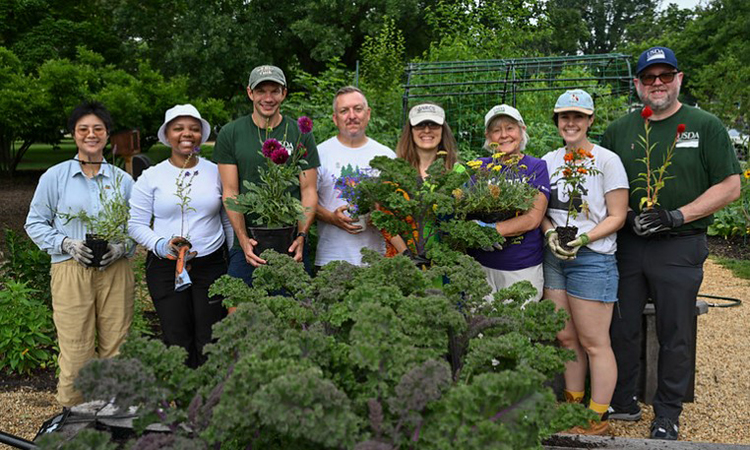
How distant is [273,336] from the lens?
5.98ft

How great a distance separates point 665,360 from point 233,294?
233 centimetres

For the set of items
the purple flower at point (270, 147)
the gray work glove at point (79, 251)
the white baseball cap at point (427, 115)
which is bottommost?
the gray work glove at point (79, 251)

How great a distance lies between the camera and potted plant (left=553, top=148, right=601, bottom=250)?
2969 millimetres

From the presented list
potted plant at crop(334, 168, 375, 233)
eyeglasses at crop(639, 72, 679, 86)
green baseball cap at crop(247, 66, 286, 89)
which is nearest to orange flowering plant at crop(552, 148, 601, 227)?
eyeglasses at crop(639, 72, 679, 86)

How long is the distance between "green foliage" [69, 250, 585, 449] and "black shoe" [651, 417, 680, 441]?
1.54 m

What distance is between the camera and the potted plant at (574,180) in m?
2.97

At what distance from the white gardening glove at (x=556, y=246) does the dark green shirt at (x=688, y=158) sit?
0.48 m

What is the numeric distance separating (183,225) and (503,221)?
1.63m

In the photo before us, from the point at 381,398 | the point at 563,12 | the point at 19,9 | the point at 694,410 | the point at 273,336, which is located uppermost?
the point at 563,12

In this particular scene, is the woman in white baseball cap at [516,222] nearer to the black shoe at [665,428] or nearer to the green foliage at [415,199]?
the green foliage at [415,199]

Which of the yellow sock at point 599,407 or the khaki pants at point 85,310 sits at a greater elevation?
the khaki pants at point 85,310

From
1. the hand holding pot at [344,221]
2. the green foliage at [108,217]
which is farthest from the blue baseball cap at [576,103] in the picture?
the green foliage at [108,217]

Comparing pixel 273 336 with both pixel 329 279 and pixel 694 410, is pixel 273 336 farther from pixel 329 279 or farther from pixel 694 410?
pixel 694 410

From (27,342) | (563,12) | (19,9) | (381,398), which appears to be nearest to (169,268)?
(27,342)
